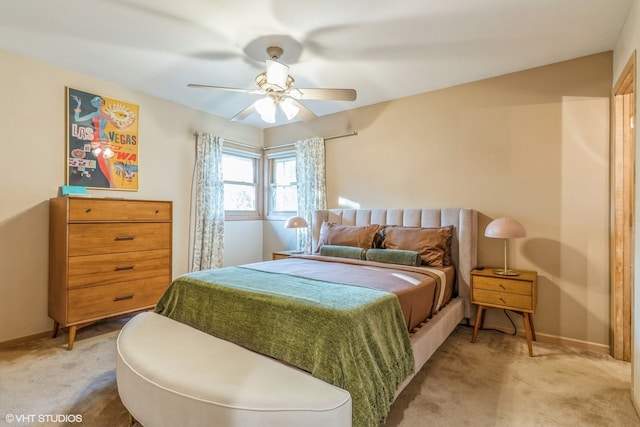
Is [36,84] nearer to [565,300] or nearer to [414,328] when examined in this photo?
[414,328]

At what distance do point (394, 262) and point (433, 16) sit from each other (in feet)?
6.64

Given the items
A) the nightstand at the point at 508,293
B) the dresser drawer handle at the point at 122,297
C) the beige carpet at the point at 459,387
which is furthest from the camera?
the dresser drawer handle at the point at 122,297

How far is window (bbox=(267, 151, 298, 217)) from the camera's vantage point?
4.93 metres

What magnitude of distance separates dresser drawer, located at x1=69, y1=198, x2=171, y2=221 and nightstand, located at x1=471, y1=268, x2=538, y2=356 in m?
3.16

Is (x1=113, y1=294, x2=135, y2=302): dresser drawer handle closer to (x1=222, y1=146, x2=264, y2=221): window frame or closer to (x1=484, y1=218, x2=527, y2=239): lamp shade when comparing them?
(x1=222, y1=146, x2=264, y2=221): window frame

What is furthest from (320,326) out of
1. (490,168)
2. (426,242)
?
(490,168)

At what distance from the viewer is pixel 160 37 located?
2439mm

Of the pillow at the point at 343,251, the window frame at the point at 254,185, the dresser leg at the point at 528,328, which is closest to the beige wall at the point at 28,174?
the window frame at the point at 254,185

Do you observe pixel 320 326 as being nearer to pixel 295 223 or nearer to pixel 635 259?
pixel 635 259

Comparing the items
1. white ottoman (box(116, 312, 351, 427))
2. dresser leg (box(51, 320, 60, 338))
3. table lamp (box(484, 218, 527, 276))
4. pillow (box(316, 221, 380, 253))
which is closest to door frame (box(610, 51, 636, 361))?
table lamp (box(484, 218, 527, 276))

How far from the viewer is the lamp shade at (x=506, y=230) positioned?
262 cm

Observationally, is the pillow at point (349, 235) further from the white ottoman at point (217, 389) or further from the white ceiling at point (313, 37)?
the white ottoman at point (217, 389)

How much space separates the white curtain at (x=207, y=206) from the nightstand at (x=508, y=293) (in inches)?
125

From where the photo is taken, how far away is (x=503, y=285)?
2658 mm
